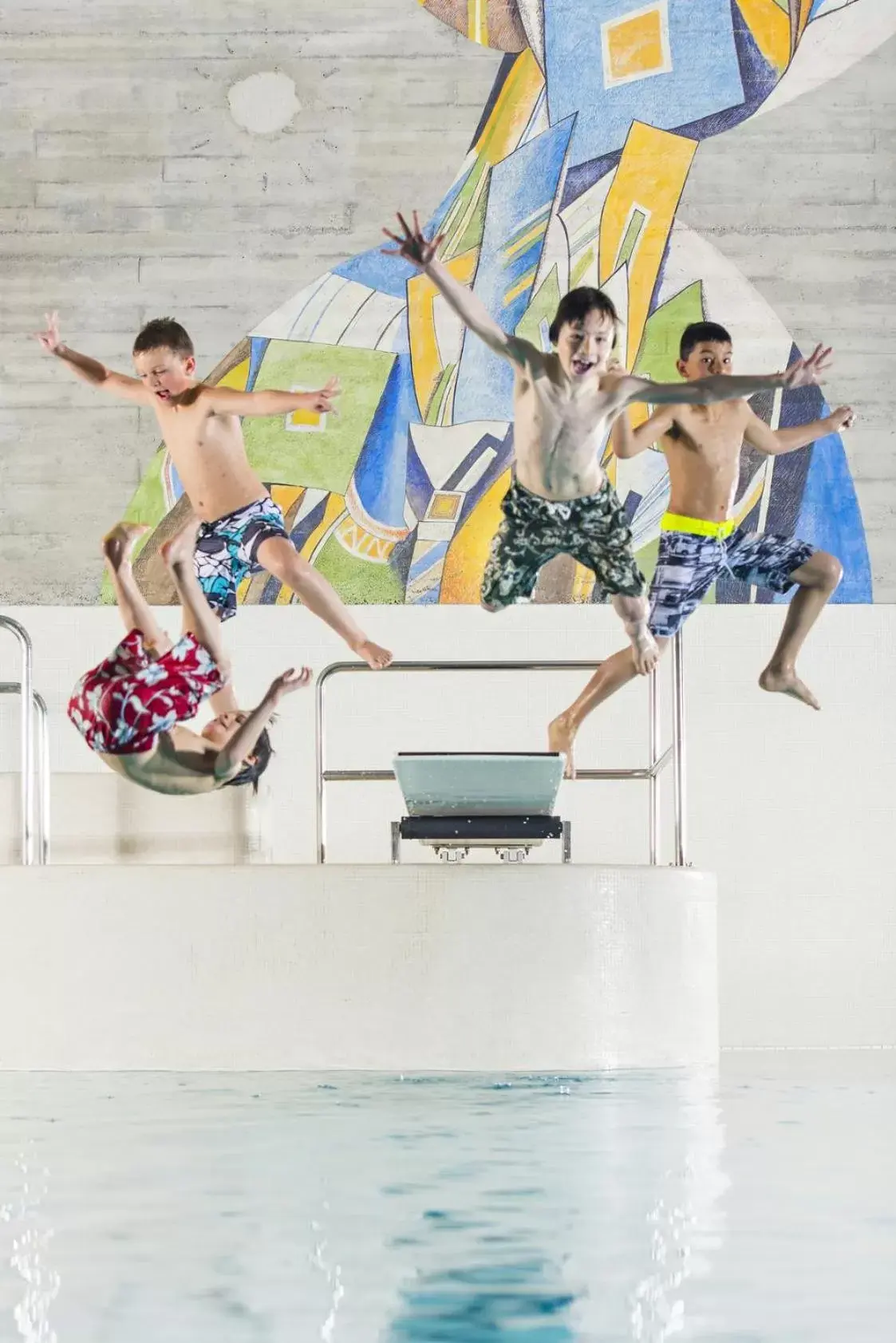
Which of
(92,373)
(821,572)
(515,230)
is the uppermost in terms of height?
(515,230)

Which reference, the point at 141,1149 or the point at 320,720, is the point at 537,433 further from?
the point at 141,1149

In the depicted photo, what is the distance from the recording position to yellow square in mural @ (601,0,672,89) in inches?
340

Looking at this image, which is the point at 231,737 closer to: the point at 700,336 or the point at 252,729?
the point at 252,729

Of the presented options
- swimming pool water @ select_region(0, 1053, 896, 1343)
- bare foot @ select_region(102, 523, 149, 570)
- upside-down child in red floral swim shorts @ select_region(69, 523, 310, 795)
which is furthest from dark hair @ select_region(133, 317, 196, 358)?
swimming pool water @ select_region(0, 1053, 896, 1343)

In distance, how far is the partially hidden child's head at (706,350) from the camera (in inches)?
275

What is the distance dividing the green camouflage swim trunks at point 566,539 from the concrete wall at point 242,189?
2.39 m

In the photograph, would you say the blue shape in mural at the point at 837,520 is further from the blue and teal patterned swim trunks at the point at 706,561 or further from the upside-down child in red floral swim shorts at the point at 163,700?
the upside-down child in red floral swim shorts at the point at 163,700

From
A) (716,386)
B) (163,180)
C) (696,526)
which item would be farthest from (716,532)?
(163,180)

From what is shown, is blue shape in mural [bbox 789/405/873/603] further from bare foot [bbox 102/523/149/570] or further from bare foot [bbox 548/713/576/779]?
bare foot [bbox 102/523/149/570]

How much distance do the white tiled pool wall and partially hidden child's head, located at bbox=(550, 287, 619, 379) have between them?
2194 millimetres

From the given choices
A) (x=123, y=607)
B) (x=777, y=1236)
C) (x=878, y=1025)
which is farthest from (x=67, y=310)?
(x=777, y=1236)

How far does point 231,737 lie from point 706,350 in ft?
7.28

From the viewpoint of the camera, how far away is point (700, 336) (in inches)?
275

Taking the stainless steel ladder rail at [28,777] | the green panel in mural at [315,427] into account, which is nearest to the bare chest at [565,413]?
the stainless steel ladder rail at [28,777]
